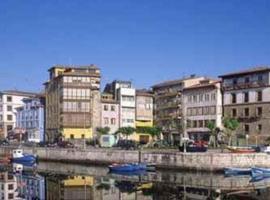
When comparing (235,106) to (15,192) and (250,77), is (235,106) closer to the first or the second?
(250,77)

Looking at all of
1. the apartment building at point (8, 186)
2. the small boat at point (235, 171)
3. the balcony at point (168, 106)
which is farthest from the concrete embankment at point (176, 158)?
the balcony at point (168, 106)

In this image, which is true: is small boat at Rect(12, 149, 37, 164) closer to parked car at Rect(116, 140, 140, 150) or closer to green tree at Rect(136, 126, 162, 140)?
parked car at Rect(116, 140, 140, 150)

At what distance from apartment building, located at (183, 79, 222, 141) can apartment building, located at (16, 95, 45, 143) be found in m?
36.0

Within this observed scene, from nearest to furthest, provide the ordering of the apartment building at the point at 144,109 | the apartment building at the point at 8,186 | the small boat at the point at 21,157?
the apartment building at the point at 8,186 → the small boat at the point at 21,157 → the apartment building at the point at 144,109

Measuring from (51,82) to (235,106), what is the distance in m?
43.4

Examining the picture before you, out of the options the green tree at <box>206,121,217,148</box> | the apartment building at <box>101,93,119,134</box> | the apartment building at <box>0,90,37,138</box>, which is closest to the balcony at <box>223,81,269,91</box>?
the green tree at <box>206,121,217,148</box>

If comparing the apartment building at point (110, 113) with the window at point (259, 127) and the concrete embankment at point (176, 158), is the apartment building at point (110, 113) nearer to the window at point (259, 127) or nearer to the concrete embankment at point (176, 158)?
the concrete embankment at point (176, 158)

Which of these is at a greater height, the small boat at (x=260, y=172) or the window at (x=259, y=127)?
the window at (x=259, y=127)

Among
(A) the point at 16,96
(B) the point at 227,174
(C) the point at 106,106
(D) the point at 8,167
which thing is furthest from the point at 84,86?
(B) the point at 227,174

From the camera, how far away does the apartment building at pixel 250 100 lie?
9500 cm

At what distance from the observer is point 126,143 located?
90.8 metres

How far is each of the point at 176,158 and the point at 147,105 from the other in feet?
187

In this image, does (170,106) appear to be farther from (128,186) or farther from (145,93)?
(128,186)

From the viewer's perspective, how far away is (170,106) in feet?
393
